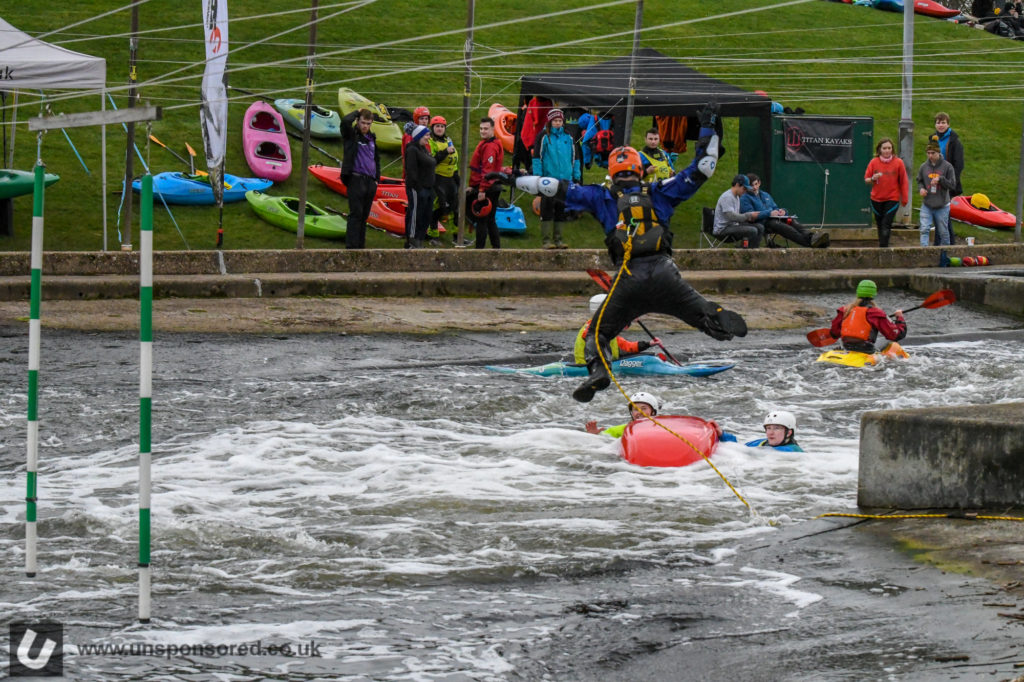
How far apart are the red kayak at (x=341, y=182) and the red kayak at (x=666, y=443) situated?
10221mm

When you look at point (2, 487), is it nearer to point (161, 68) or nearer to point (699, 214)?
point (699, 214)

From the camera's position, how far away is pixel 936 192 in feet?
63.7

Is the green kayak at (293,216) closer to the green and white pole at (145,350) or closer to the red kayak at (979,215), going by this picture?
the red kayak at (979,215)

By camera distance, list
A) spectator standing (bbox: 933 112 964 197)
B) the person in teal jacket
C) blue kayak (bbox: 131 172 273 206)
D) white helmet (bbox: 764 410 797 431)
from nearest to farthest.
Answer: white helmet (bbox: 764 410 797 431) < the person in teal jacket < blue kayak (bbox: 131 172 273 206) < spectator standing (bbox: 933 112 964 197)

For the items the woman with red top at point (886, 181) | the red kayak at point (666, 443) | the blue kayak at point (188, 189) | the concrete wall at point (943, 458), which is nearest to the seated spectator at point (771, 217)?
the woman with red top at point (886, 181)

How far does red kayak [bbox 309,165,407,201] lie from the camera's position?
19.7 m

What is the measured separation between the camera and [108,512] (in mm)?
8328

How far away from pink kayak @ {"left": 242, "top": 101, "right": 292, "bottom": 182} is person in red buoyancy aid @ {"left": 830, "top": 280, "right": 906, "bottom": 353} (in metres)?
9.97

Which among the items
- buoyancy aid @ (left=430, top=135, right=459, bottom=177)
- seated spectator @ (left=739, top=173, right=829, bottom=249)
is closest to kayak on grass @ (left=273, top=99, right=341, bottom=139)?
buoyancy aid @ (left=430, top=135, right=459, bottom=177)

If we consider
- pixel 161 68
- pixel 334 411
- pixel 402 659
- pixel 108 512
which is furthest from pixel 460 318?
pixel 161 68

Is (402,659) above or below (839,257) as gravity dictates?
below

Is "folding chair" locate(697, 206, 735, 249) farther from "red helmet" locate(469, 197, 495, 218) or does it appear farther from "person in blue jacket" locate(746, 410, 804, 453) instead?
"person in blue jacket" locate(746, 410, 804, 453)

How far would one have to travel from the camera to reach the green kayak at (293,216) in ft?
60.9

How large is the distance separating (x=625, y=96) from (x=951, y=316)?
17.1 feet
